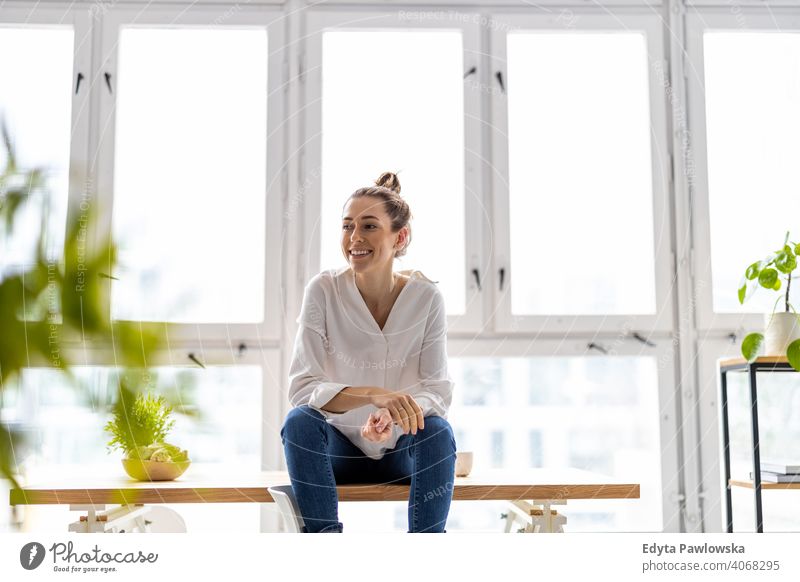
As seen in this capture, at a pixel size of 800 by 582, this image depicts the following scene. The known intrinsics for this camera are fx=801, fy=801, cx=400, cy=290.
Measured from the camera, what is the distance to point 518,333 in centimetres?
235

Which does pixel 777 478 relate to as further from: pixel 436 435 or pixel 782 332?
pixel 436 435

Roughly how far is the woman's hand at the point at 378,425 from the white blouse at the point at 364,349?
0.11m

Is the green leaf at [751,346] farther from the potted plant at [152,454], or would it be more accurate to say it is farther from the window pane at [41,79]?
the window pane at [41,79]

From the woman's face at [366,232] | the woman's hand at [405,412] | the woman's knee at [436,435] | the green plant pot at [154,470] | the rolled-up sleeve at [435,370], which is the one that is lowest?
the green plant pot at [154,470]

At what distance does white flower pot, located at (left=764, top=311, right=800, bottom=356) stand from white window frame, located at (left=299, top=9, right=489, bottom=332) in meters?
0.77

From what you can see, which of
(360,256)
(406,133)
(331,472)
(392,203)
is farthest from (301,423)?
(406,133)

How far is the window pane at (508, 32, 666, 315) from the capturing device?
2379 mm

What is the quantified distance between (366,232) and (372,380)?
0.31 meters

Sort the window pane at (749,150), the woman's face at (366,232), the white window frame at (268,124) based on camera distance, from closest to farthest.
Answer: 1. the woman's face at (366,232)
2. the white window frame at (268,124)
3. the window pane at (749,150)

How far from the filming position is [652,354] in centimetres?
236

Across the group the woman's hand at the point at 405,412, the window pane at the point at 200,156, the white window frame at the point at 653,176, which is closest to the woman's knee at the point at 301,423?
the woman's hand at the point at 405,412

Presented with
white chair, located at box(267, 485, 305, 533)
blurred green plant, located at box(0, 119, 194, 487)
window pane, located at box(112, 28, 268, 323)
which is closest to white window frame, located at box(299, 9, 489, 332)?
window pane, located at box(112, 28, 268, 323)

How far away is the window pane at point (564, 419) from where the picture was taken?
7.74ft

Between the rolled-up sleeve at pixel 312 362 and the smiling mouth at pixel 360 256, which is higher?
the smiling mouth at pixel 360 256
